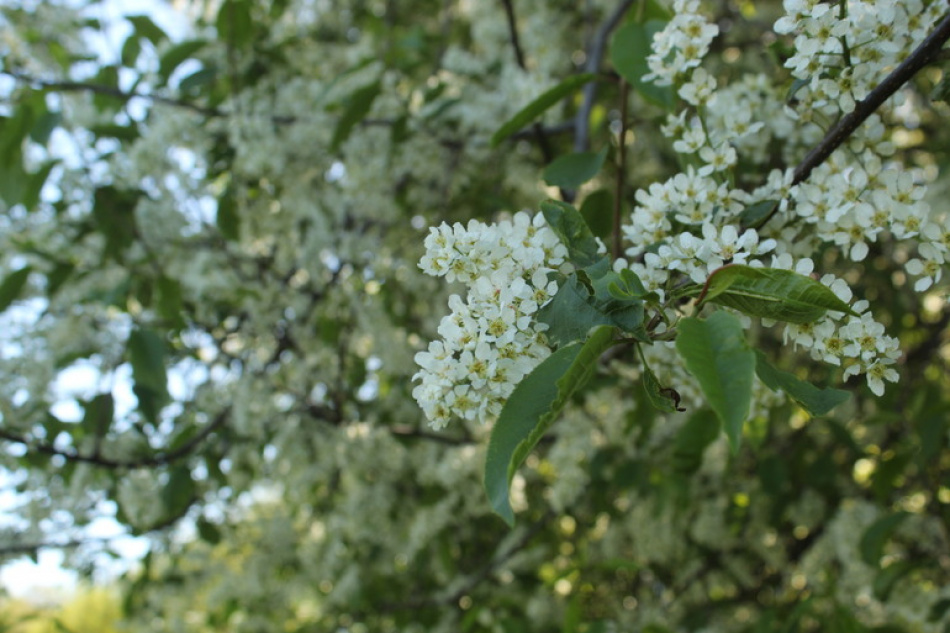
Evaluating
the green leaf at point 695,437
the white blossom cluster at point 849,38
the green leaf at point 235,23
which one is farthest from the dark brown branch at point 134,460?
the white blossom cluster at point 849,38

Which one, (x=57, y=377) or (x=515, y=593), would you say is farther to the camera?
(x=515, y=593)

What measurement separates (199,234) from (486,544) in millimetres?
1918

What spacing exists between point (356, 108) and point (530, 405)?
1.86 metres

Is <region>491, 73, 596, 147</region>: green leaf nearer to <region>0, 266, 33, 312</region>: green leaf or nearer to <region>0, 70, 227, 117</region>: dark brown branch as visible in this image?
<region>0, 70, 227, 117</region>: dark brown branch

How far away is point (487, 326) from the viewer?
1062 mm

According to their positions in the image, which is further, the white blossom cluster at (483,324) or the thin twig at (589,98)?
the thin twig at (589,98)

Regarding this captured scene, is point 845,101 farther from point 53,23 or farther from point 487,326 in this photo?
point 53,23

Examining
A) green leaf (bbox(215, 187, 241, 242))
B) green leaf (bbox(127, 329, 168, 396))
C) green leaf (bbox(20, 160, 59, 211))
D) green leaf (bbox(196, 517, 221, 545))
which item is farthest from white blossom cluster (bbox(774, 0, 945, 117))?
green leaf (bbox(196, 517, 221, 545))

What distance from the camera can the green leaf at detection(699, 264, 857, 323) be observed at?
0.98m

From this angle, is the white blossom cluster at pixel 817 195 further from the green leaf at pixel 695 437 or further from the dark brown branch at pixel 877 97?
the green leaf at pixel 695 437

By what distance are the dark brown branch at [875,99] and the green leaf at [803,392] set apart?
1.15 ft

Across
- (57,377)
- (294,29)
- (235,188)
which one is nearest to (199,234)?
(235,188)

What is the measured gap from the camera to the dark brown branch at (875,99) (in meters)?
1.19

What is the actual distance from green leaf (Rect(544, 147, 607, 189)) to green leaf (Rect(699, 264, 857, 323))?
0.70 meters
